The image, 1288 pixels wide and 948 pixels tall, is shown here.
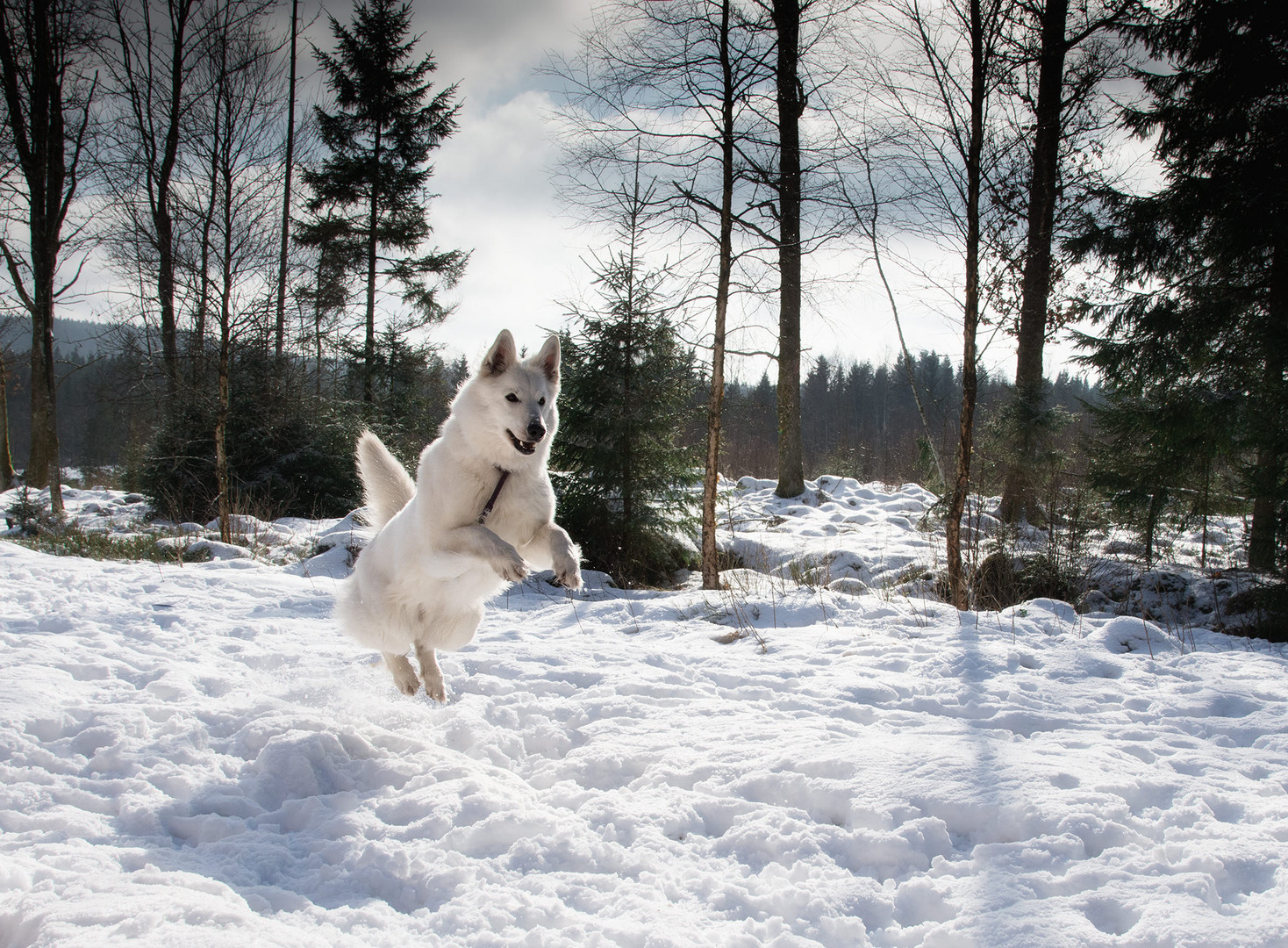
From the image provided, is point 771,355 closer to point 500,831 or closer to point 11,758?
point 500,831

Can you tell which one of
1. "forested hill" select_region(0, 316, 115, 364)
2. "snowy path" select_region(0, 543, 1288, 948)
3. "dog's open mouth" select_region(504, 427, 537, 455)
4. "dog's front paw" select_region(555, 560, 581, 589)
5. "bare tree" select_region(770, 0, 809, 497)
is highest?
"bare tree" select_region(770, 0, 809, 497)

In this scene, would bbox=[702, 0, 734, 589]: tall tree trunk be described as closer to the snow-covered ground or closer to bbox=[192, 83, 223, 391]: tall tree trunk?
the snow-covered ground

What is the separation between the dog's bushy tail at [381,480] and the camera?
420cm

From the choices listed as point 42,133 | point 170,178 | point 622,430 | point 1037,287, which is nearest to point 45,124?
point 42,133

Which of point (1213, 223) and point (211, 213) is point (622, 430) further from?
point (1213, 223)

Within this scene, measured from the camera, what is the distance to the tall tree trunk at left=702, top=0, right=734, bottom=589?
277 inches

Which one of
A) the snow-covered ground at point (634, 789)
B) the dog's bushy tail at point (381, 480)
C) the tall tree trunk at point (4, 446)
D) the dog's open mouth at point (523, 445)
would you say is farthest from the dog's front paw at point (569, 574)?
the tall tree trunk at point (4, 446)

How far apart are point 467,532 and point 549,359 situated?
3.72 ft

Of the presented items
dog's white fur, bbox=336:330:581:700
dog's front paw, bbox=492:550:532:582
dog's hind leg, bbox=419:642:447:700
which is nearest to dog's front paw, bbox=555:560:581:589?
dog's white fur, bbox=336:330:581:700

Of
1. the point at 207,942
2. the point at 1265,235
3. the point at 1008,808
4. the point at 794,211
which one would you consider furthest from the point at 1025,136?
the point at 207,942

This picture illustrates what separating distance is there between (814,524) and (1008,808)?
9751 millimetres

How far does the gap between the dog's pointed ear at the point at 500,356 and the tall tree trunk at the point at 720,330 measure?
404cm

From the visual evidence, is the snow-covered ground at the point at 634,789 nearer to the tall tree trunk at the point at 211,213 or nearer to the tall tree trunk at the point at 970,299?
the tall tree trunk at the point at 970,299

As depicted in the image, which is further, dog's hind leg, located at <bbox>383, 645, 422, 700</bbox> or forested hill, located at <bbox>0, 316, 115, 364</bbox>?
forested hill, located at <bbox>0, 316, 115, 364</bbox>
